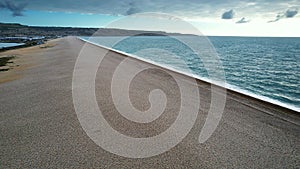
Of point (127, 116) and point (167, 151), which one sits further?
point (127, 116)

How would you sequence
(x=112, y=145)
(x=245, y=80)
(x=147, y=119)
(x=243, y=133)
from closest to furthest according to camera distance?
(x=112, y=145), (x=243, y=133), (x=147, y=119), (x=245, y=80)

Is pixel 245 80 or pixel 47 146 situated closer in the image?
pixel 47 146

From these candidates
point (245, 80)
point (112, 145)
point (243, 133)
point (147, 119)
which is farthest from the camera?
point (245, 80)

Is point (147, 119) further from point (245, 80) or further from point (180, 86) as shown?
point (245, 80)

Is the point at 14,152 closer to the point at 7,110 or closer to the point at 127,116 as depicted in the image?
the point at 127,116

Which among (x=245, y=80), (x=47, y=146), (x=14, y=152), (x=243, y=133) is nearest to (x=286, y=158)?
(x=243, y=133)

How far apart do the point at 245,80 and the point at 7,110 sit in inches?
634

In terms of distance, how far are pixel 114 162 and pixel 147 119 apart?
1830 mm

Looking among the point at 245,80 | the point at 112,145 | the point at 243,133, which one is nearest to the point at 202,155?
the point at 243,133

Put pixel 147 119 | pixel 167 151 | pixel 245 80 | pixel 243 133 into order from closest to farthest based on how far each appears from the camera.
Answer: pixel 167 151
pixel 243 133
pixel 147 119
pixel 245 80

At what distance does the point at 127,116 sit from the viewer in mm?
5125

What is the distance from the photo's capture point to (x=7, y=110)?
6129 mm

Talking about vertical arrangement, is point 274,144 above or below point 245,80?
above

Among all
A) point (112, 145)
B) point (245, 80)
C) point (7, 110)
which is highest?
point (112, 145)
